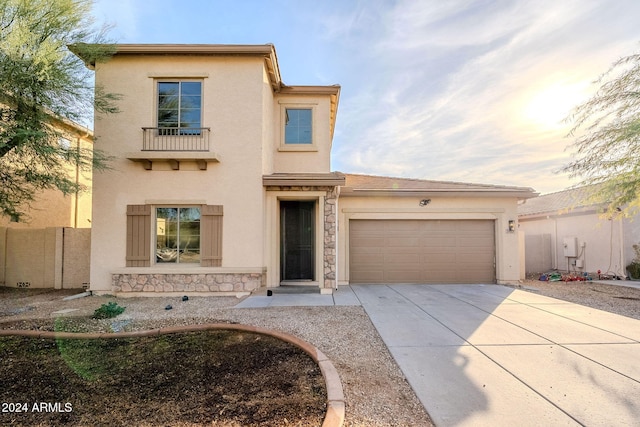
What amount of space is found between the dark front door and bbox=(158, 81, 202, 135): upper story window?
362 centimetres

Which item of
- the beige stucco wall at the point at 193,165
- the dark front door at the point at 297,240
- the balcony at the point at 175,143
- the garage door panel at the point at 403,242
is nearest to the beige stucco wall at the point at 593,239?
the garage door panel at the point at 403,242

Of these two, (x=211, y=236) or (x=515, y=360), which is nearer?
(x=515, y=360)

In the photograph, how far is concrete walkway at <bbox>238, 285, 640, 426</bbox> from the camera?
279cm

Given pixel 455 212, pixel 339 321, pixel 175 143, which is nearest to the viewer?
pixel 339 321

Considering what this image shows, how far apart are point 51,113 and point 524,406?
996cm

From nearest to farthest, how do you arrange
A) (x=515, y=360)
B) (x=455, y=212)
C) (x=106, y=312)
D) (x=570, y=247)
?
(x=515, y=360) → (x=106, y=312) → (x=455, y=212) → (x=570, y=247)

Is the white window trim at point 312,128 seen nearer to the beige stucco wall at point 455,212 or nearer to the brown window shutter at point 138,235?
the beige stucco wall at point 455,212

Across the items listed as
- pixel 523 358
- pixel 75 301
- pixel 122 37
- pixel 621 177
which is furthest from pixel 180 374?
pixel 621 177

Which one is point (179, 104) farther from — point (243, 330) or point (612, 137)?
point (612, 137)

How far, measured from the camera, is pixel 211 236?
26.3 feet

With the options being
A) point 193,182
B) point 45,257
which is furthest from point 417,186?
point 45,257

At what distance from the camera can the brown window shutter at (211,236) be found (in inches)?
315

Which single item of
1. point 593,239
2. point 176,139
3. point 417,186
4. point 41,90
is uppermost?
point 41,90

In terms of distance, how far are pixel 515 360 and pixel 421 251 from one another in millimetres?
6214
